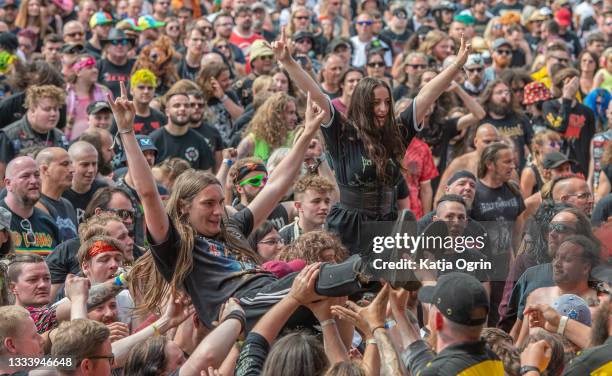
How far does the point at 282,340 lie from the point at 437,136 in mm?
7307

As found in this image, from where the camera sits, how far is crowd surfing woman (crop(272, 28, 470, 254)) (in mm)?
7586

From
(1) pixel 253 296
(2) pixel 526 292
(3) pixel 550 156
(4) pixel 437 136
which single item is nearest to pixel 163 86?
(4) pixel 437 136

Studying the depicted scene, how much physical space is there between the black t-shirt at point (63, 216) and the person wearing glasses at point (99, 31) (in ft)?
19.1

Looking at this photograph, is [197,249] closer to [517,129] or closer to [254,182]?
[254,182]

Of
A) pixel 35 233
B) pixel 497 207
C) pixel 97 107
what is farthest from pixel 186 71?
pixel 35 233

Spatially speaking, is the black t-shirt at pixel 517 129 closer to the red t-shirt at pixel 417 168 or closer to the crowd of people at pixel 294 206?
the crowd of people at pixel 294 206

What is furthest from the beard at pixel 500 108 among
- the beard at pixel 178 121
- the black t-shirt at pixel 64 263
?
the black t-shirt at pixel 64 263

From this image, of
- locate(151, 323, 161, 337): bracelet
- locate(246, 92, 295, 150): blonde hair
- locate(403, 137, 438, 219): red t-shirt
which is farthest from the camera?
locate(246, 92, 295, 150): blonde hair

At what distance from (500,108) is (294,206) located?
4.04 metres

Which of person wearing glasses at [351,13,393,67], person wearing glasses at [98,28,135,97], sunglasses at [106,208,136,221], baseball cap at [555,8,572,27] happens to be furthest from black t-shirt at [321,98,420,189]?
baseball cap at [555,8,572,27]

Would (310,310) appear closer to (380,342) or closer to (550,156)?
(380,342)

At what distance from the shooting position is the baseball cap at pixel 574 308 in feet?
19.1

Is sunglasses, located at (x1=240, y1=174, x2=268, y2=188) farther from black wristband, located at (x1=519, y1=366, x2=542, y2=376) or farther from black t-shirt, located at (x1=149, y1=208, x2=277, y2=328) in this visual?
black wristband, located at (x1=519, y1=366, x2=542, y2=376)

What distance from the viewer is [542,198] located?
9.58 meters
